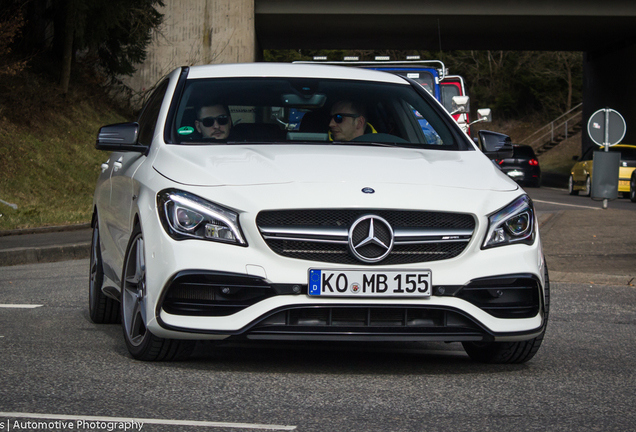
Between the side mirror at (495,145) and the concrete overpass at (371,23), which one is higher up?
the side mirror at (495,145)

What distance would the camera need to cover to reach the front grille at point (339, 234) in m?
4.74

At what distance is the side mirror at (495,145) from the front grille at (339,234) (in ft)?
4.86

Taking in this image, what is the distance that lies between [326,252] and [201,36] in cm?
3218

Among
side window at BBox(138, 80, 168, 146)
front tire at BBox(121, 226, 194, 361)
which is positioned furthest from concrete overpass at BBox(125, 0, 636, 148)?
front tire at BBox(121, 226, 194, 361)

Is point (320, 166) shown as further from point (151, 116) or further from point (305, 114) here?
point (151, 116)

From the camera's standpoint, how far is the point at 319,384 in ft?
15.6

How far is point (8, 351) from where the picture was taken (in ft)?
18.2

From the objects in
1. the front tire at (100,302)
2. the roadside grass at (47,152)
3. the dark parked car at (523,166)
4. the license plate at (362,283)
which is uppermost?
the license plate at (362,283)

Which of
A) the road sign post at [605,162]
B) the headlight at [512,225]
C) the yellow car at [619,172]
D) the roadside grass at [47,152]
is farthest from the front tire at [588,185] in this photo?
the headlight at [512,225]

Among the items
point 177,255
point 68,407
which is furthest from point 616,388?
point 68,407

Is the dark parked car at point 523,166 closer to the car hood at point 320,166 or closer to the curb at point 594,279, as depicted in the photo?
the curb at point 594,279

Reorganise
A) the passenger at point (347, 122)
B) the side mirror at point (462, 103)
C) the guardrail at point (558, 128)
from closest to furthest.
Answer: the passenger at point (347, 122) < the side mirror at point (462, 103) < the guardrail at point (558, 128)

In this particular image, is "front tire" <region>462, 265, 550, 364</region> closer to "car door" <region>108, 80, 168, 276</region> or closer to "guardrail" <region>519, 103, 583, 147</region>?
"car door" <region>108, 80, 168, 276</region>

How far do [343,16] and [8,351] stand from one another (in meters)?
30.9
